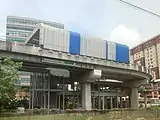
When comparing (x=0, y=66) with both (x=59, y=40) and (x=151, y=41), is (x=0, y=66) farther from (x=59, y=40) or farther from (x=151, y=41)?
(x=151, y=41)

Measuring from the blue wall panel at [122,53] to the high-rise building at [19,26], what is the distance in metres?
37.6

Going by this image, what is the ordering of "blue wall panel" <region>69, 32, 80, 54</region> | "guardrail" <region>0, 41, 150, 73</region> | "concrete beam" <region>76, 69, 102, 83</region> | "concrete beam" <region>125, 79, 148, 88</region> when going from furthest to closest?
1. "concrete beam" <region>125, 79, 148, 88</region>
2. "concrete beam" <region>76, 69, 102, 83</region>
3. "blue wall panel" <region>69, 32, 80, 54</region>
4. "guardrail" <region>0, 41, 150, 73</region>

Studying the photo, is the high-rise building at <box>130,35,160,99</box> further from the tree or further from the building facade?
the tree

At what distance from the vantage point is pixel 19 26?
3841 inches

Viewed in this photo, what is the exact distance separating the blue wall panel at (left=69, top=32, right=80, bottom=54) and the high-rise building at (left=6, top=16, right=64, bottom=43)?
42.5 metres

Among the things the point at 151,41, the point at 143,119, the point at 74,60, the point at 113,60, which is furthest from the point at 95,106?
the point at 151,41

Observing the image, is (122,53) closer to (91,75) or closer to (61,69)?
(91,75)

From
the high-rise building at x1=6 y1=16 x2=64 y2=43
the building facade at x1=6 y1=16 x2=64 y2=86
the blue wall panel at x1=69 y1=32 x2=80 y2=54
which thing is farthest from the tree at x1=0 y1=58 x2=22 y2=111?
the high-rise building at x1=6 y1=16 x2=64 y2=43

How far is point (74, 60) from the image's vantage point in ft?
153

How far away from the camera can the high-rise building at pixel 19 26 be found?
93688 millimetres

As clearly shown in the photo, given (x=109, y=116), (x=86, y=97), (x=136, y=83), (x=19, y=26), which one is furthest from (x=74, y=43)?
(x=19, y=26)

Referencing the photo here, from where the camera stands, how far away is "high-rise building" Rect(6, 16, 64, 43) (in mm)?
93688

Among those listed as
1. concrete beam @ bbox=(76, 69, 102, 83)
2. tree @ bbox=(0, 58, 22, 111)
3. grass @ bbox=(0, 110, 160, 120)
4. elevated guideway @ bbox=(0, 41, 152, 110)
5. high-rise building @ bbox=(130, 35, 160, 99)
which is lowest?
grass @ bbox=(0, 110, 160, 120)

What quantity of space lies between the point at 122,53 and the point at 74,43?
52.2ft
